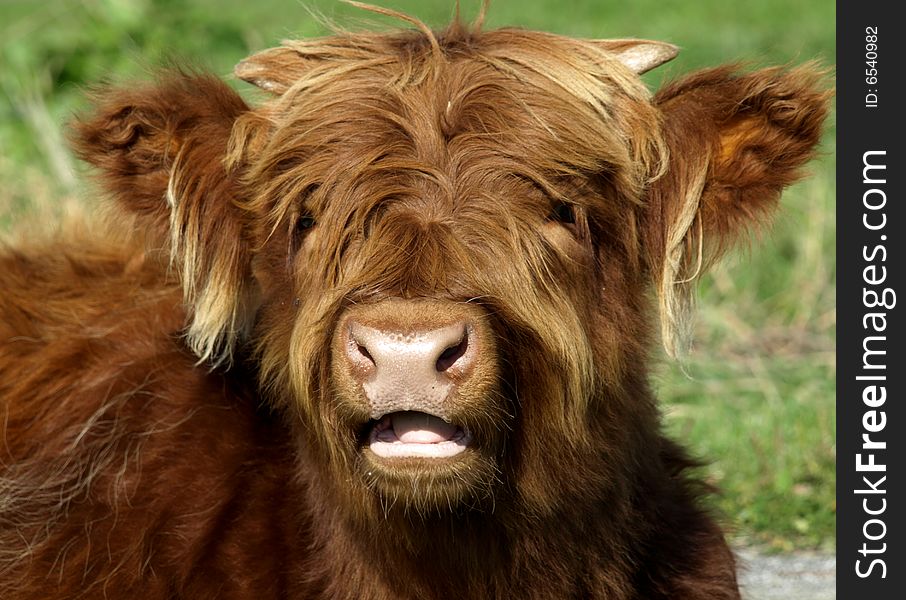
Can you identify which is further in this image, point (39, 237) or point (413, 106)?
point (39, 237)

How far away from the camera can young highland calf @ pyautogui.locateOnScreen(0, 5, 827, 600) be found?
304cm

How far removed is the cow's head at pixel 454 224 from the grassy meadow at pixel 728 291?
0.76 meters

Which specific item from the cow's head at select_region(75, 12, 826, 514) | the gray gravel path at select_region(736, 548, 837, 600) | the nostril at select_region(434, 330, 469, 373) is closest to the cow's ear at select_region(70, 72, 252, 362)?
the cow's head at select_region(75, 12, 826, 514)

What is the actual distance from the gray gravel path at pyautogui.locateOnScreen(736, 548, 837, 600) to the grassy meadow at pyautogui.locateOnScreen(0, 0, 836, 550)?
4.6 inches

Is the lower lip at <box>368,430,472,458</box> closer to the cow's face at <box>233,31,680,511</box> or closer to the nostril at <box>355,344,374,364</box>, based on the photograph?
the cow's face at <box>233,31,680,511</box>

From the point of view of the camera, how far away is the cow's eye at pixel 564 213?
337cm

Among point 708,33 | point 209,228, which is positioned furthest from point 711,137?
point 708,33

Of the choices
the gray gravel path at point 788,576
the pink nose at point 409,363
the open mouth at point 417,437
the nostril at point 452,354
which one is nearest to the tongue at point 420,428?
the open mouth at point 417,437

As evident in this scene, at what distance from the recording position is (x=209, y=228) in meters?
3.73

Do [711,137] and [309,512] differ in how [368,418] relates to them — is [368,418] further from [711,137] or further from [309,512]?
[711,137]

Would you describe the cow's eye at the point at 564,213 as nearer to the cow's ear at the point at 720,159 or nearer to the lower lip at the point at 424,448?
the cow's ear at the point at 720,159

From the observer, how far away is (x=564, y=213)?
339 centimetres

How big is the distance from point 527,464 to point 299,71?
1.36 m

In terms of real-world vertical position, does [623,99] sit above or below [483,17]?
below
